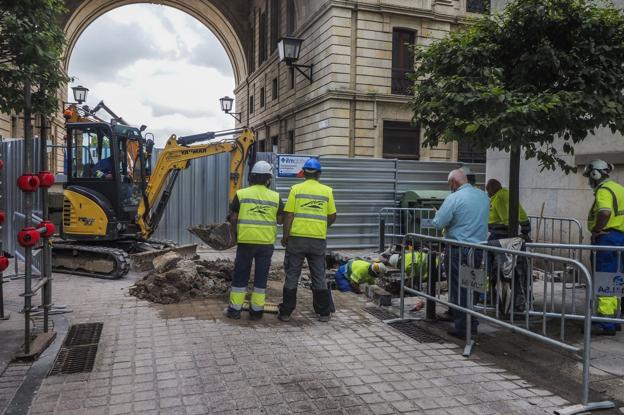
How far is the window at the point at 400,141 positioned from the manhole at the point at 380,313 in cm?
1472

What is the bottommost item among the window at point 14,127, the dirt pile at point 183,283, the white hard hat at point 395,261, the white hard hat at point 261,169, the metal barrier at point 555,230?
the dirt pile at point 183,283

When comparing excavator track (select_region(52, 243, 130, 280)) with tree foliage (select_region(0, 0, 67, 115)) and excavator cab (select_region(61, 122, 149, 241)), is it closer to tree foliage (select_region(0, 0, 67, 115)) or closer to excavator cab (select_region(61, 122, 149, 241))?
excavator cab (select_region(61, 122, 149, 241))

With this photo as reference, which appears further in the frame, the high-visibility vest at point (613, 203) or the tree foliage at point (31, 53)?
the high-visibility vest at point (613, 203)

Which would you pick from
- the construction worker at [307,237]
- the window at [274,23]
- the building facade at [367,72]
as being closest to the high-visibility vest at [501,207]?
the construction worker at [307,237]

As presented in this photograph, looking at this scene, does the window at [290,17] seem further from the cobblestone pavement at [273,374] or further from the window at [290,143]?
the cobblestone pavement at [273,374]

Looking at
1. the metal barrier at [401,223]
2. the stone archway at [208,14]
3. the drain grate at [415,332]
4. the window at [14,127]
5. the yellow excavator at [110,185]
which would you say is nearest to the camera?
the drain grate at [415,332]

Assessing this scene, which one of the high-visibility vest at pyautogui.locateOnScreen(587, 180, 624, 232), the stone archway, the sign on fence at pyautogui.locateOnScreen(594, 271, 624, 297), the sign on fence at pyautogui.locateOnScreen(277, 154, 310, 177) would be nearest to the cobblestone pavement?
the sign on fence at pyautogui.locateOnScreen(594, 271, 624, 297)

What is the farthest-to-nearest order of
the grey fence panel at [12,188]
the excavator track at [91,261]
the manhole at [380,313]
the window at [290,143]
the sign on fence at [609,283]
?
the window at [290,143]
the grey fence panel at [12,188]
the excavator track at [91,261]
the manhole at [380,313]
the sign on fence at [609,283]

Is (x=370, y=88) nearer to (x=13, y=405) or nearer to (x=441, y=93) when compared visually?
(x=441, y=93)

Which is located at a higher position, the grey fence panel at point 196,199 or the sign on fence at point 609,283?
the grey fence panel at point 196,199

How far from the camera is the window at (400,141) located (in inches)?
837

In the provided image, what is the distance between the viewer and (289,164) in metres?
12.9

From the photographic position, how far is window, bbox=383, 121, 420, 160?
837 inches

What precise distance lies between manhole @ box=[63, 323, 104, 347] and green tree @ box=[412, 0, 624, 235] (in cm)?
451
